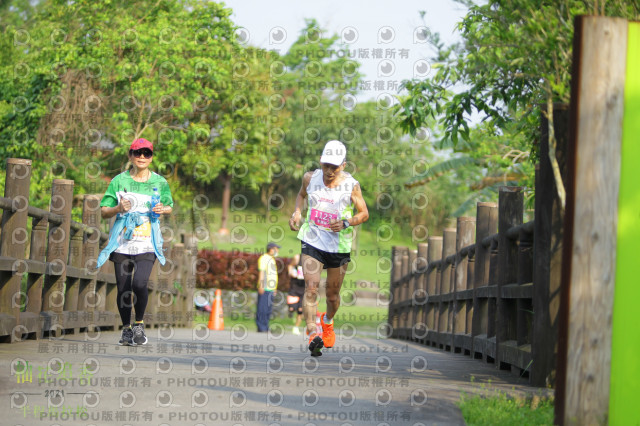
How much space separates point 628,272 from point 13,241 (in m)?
5.69

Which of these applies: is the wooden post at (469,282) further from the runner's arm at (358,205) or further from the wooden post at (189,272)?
the wooden post at (189,272)

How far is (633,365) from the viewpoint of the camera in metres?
4.04

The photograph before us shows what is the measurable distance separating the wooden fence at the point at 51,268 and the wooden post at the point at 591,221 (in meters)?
5.36

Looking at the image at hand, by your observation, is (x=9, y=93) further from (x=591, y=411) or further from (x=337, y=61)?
(x=337, y=61)

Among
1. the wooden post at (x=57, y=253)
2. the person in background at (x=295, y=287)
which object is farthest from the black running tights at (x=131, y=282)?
the person in background at (x=295, y=287)

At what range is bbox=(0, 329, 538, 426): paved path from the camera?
4.42m

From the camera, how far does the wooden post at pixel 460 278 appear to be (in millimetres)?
11305

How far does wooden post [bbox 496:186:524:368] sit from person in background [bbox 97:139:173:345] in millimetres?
2928

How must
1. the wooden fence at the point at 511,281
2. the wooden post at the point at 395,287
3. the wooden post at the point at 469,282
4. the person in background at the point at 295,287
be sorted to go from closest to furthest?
the wooden fence at the point at 511,281, the wooden post at the point at 469,282, the wooden post at the point at 395,287, the person in background at the point at 295,287

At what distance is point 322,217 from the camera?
8492 mm

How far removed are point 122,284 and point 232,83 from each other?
76.8 feet

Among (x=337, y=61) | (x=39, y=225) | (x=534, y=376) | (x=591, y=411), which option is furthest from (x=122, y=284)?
(x=337, y=61)

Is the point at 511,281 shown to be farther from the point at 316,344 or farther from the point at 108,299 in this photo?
the point at 108,299

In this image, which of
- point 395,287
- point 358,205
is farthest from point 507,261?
point 395,287
